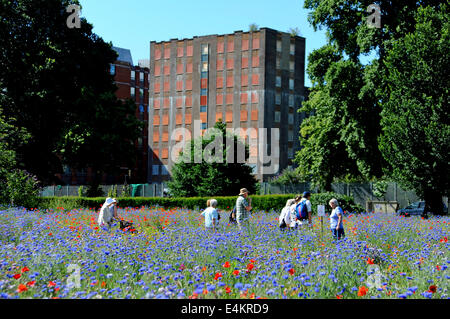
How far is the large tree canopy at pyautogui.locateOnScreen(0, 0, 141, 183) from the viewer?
34844 mm

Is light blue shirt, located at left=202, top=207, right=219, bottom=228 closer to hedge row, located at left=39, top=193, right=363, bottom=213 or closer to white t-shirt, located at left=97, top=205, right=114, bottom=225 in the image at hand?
white t-shirt, located at left=97, top=205, right=114, bottom=225

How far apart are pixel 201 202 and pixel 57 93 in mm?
15122

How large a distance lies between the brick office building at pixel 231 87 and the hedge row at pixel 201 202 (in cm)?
3820

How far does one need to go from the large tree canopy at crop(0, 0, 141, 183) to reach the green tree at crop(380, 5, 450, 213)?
70.1 feet

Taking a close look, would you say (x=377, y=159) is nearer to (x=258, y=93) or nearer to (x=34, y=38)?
(x=34, y=38)

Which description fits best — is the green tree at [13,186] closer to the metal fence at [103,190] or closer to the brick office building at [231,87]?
the metal fence at [103,190]

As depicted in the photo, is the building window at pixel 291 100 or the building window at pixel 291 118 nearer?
the building window at pixel 291 118

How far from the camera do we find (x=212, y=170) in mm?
33000

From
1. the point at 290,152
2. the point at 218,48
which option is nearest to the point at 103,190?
the point at 290,152

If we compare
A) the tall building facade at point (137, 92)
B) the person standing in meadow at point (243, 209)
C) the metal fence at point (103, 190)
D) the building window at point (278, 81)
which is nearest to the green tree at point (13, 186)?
the person standing in meadow at point (243, 209)

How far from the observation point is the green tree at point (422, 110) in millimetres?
22375

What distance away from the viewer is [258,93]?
71.1 m

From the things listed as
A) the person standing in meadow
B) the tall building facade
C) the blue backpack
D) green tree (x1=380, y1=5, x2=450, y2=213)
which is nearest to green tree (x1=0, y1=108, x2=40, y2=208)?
the person standing in meadow

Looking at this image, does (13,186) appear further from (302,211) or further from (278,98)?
(278,98)
